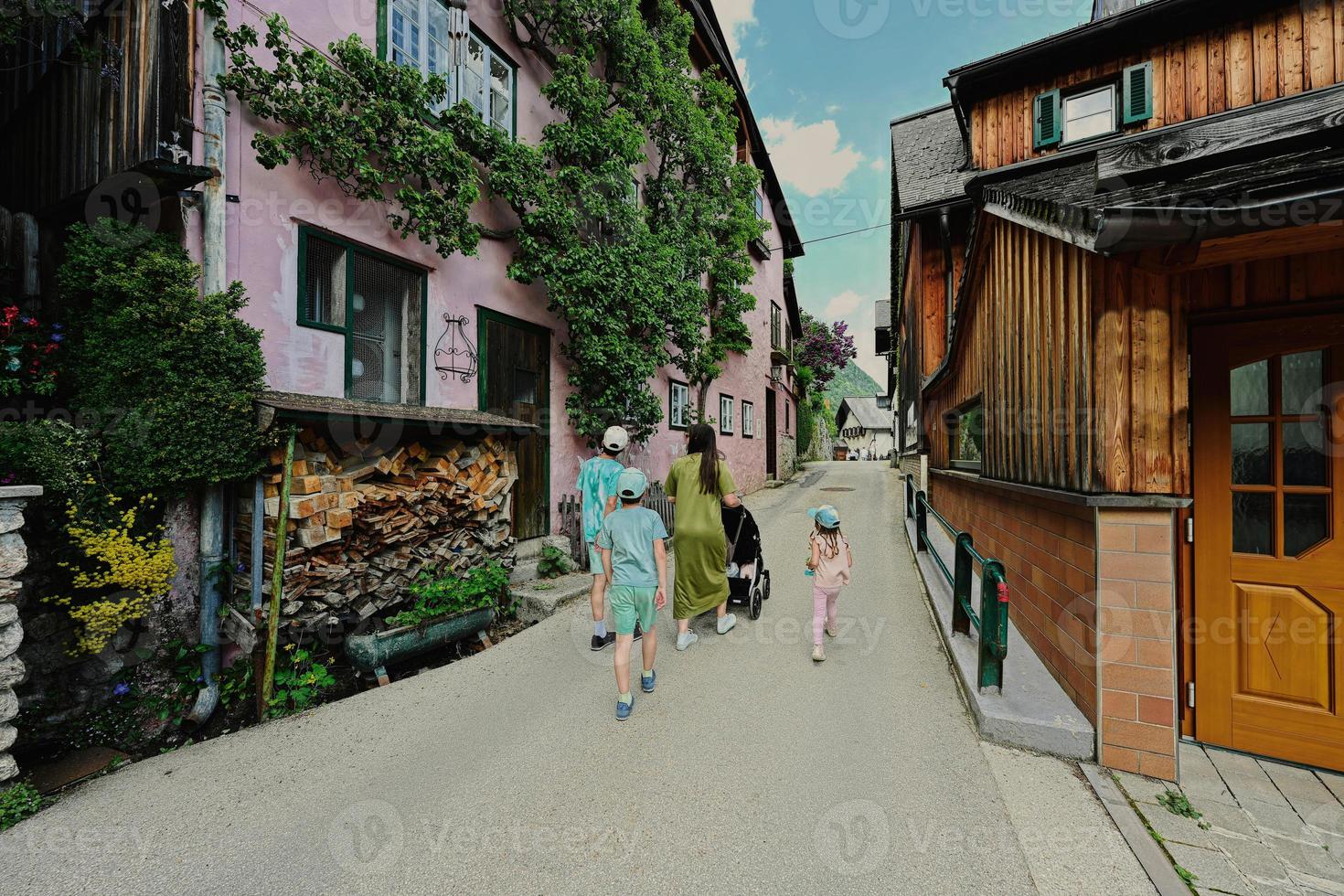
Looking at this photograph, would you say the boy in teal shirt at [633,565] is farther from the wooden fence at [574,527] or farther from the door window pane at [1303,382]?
the door window pane at [1303,382]

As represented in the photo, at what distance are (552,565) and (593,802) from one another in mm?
4211

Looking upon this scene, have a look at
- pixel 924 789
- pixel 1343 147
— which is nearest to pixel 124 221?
pixel 924 789

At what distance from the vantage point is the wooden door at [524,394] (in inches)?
264

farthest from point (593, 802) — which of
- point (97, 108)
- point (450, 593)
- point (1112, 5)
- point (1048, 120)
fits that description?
point (1112, 5)

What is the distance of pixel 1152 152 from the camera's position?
12.0ft

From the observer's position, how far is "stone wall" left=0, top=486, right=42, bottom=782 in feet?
8.52

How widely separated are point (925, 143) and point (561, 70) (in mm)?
7972

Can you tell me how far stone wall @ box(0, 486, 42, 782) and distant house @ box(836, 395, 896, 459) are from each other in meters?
52.6

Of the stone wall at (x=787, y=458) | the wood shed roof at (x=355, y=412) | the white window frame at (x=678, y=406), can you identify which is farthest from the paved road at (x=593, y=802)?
the stone wall at (x=787, y=458)

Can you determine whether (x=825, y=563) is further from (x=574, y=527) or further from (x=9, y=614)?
(x=9, y=614)

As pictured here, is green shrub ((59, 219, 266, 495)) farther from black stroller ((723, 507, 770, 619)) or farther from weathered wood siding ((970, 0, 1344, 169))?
weathered wood siding ((970, 0, 1344, 169))

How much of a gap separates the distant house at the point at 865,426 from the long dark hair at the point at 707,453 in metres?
49.3

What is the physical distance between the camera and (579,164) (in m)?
7.43

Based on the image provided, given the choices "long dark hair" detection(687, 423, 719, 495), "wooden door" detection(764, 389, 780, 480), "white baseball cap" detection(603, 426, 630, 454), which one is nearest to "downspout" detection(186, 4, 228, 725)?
"white baseball cap" detection(603, 426, 630, 454)
